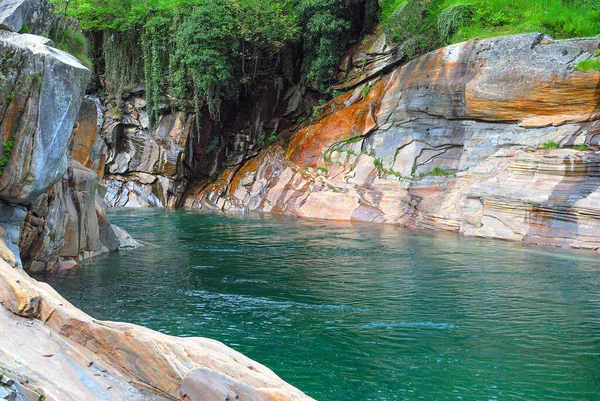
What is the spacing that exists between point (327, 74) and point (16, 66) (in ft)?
64.3

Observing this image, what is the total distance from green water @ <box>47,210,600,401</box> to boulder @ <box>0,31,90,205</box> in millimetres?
2206

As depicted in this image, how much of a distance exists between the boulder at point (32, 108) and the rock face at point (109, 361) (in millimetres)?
3224

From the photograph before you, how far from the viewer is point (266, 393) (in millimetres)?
4484

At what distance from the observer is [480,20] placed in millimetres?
21406

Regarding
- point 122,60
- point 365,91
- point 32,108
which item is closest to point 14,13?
point 32,108

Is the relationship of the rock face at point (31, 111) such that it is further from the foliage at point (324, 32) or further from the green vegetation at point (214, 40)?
the foliage at point (324, 32)

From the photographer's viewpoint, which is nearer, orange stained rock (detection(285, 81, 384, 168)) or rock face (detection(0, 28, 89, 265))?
rock face (detection(0, 28, 89, 265))

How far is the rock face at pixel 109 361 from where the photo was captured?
4.56 metres

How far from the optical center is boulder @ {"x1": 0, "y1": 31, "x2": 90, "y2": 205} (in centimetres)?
841

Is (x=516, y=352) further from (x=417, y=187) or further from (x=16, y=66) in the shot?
(x=417, y=187)

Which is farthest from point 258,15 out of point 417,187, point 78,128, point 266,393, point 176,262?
point 266,393

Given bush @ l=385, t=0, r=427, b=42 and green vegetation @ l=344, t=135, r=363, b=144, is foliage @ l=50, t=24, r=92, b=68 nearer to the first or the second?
green vegetation @ l=344, t=135, r=363, b=144

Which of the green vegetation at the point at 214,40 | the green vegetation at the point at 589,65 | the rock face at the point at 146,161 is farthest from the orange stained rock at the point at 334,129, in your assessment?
the green vegetation at the point at 589,65

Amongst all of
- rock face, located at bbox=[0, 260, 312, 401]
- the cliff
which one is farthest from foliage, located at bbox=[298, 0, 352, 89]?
rock face, located at bbox=[0, 260, 312, 401]
